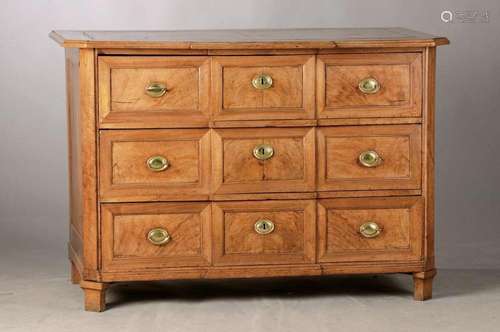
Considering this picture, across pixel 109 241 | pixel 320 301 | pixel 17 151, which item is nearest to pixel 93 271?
pixel 109 241

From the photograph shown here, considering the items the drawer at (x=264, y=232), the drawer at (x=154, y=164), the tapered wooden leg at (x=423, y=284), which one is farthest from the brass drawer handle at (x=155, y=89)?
the tapered wooden leg at (x=423, y=284)

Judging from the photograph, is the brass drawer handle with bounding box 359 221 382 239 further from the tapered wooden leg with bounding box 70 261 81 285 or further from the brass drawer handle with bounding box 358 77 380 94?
the tapered wooden leg with bounding box 70 261 81 285

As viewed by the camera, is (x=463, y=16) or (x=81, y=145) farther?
(x=463, y=16)

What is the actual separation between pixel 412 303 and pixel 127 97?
41.5 inches

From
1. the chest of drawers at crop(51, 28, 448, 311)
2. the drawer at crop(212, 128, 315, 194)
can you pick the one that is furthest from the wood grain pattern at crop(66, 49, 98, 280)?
Result: the drawer at crop(212, 128, 315, 194)

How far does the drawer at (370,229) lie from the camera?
4.08 meters

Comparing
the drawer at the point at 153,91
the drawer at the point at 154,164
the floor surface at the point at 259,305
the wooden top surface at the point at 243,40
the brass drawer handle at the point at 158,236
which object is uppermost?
A: the wooden top surface at the point at 243,40

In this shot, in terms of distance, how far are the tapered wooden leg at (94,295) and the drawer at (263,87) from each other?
60 cm

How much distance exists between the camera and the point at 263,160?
4023 mm

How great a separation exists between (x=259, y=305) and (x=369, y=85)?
0.73 m

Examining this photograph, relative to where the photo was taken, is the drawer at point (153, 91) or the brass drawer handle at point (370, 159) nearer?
the drawer at point (153, 91)

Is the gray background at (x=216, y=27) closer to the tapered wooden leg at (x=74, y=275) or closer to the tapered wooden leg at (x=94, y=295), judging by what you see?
the tapered wooden leg at (x=74, y=275)

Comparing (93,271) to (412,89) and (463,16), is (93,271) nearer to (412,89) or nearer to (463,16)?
(412,89)

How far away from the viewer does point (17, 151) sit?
17.2 feet
